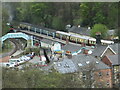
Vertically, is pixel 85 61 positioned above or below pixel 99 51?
below

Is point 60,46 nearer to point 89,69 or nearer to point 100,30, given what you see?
point 100,30

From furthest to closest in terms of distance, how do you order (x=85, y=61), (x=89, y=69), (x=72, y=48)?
(x=72, y=48), (x=85, y=61), (x=89, y=69)

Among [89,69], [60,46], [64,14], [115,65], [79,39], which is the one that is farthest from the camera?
[64,14]

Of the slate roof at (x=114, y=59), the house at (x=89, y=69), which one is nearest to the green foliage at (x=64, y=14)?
the slate roof at (x=114, y=59)

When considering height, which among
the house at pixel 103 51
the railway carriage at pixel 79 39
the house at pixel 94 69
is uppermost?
the railway carriage at pixel 79 39

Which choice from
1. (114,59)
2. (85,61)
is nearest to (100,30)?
(114,59)

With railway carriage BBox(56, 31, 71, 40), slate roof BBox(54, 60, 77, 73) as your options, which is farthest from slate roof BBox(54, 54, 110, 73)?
railway carriage BBox(56, 31, 71, 40)

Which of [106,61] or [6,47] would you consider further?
[6,47]

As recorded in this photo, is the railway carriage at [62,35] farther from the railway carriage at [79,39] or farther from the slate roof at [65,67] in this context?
the slate roof at [65,67]
